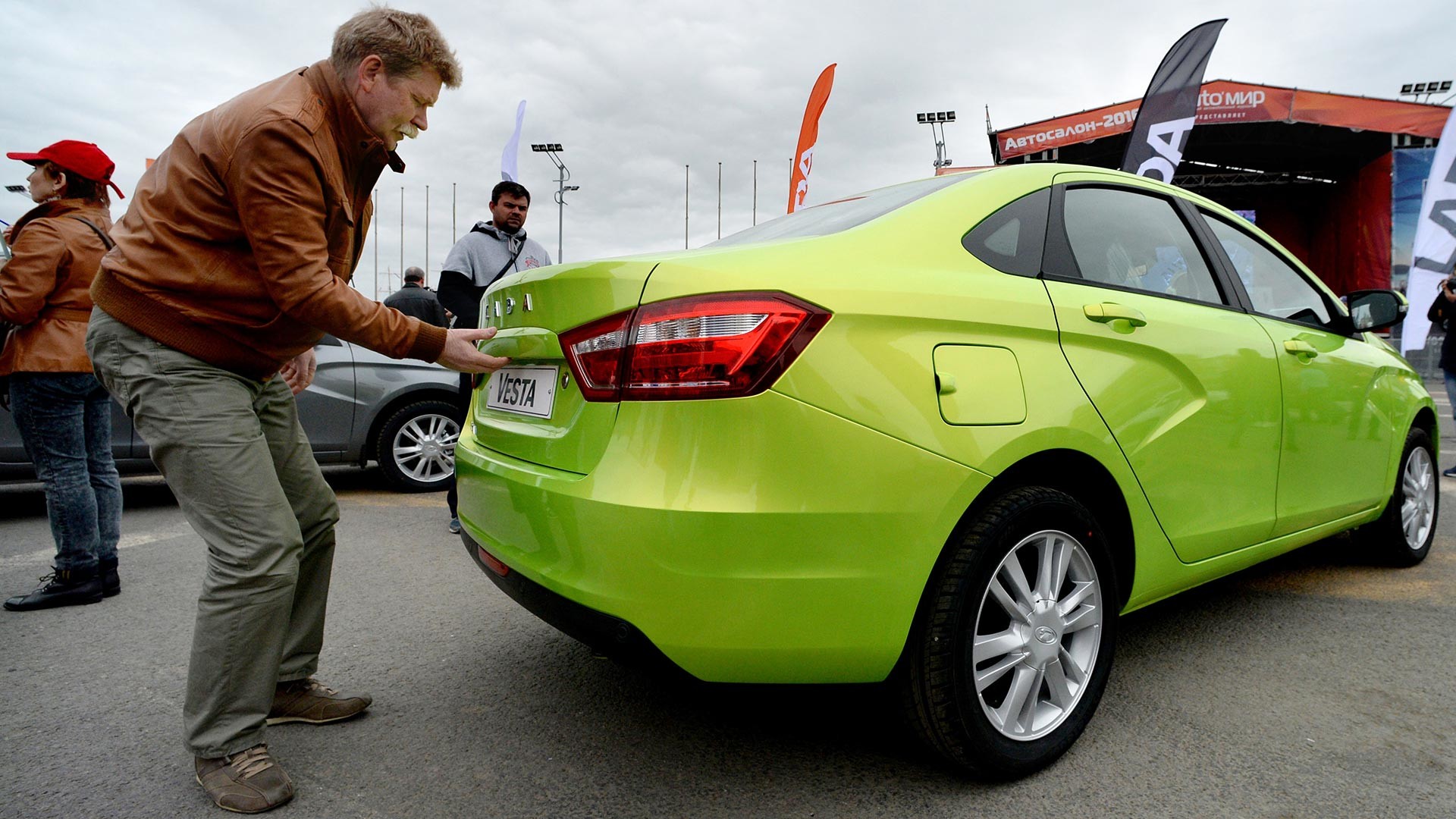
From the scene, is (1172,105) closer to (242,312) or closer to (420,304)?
(420,304)

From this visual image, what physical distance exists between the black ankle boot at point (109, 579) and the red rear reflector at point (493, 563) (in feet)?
7.41

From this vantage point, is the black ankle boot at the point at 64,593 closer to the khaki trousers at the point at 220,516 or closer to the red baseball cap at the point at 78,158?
the red baseball cap at the point at 78,158

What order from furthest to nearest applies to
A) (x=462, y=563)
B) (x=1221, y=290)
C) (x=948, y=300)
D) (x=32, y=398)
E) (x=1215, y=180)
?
(x=1215, y=180) < (x=462, y=563) < (x=32, y=398) < (x=1221, y=290) < (x=948, y=300)

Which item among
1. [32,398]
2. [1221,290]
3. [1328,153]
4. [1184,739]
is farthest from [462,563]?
[1328,153]

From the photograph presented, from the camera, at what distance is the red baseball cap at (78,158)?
10.6 feet

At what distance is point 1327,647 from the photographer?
9.02 ft

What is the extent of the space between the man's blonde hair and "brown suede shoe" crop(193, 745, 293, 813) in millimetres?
1519

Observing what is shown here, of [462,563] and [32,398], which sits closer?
[32,398]

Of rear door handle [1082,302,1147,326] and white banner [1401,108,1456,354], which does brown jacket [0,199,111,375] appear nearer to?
rear door handle [1082,302,1147,326]

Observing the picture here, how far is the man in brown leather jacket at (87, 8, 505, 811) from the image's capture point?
1796 millimetres

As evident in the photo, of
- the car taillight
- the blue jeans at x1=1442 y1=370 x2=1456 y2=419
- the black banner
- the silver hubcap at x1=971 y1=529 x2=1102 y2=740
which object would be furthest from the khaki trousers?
the black banner

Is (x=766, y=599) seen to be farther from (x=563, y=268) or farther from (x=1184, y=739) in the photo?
(x=1184, y=739)

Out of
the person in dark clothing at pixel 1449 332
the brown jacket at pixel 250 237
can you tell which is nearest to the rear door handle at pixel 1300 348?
the brown jacket at pixel 250 237

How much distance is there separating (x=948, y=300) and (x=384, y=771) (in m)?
1.63
